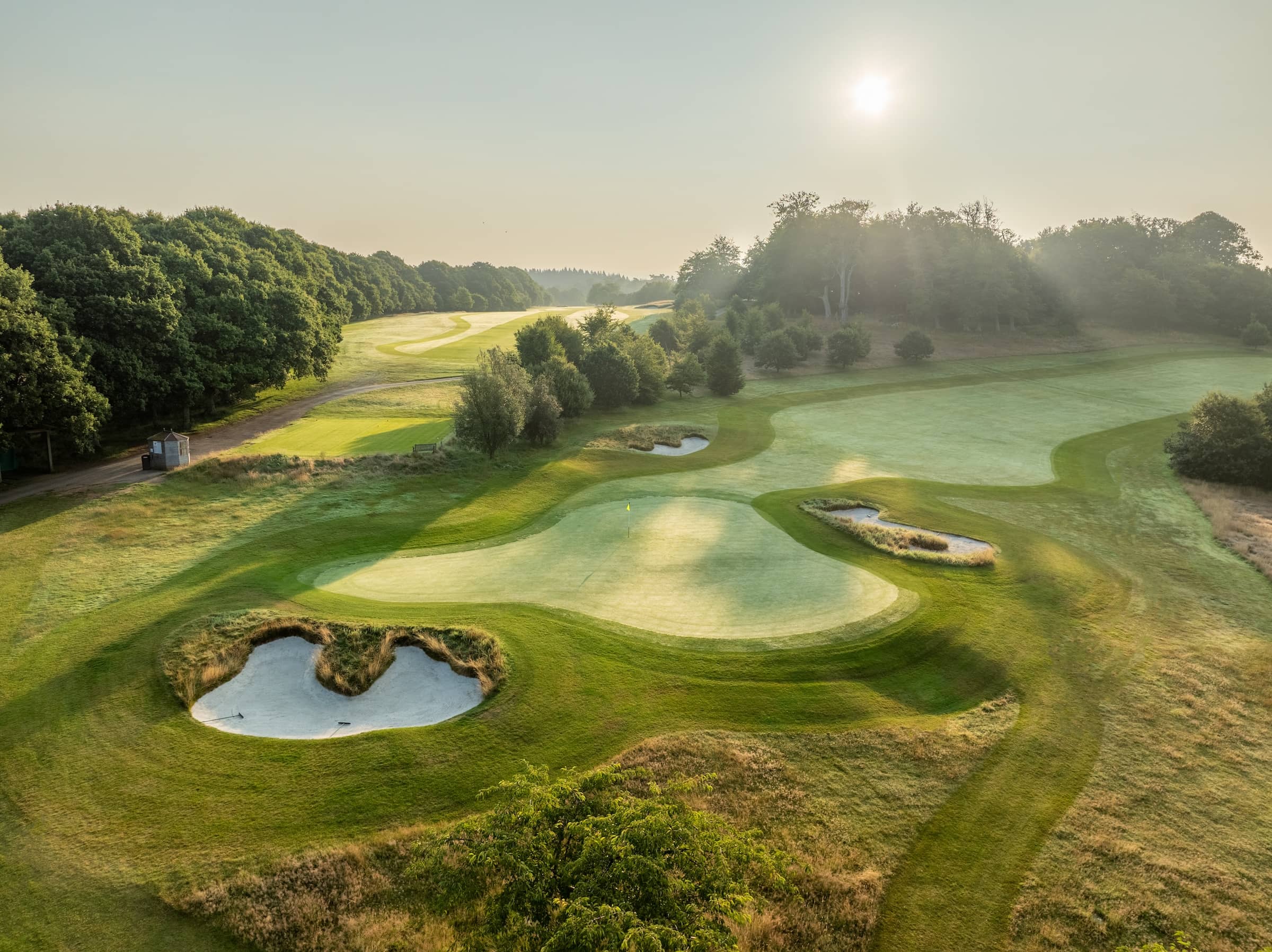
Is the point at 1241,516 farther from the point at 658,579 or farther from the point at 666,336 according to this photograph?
the point at 666,336

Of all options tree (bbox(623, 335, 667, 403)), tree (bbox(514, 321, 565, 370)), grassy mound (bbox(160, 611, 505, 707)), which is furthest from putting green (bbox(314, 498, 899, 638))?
tree (bbox(623, 335, 667, 403))

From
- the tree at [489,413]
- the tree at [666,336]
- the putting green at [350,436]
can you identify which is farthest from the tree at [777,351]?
the tree at [489,413]

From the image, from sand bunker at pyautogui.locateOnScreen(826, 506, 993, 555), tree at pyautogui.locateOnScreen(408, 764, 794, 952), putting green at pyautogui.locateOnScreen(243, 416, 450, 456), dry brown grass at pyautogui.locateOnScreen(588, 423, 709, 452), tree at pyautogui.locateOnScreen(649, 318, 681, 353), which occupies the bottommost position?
sand bunker at pyautogui.locateOnScreen(826, 506, 993, 555)

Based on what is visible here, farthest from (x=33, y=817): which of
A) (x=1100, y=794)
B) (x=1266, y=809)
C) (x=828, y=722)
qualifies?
(x=1266, y=809)

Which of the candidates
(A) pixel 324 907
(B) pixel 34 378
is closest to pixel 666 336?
(B) pixel 34 378

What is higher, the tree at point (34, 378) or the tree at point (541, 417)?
the tree at point (34, 378)

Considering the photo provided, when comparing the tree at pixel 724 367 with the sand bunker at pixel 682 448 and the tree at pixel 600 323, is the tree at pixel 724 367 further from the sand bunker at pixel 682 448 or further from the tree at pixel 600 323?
the sand bunker at pixel 682 448

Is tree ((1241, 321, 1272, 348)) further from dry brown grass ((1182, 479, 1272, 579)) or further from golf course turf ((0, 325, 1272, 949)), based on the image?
golf course turf ((0, 325, 1272, 949))

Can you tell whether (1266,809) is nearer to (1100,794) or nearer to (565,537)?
(1100,794)
